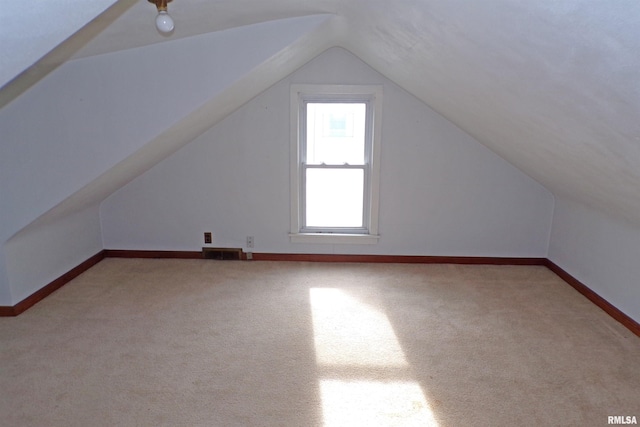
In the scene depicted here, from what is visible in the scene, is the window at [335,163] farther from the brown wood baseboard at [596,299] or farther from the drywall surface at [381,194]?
the brown wood baseboard at [596,299]

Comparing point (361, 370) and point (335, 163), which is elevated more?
point (335, 163)

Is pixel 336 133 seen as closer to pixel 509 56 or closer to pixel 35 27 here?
pixel 509 56

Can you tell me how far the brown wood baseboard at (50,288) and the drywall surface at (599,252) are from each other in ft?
13.4

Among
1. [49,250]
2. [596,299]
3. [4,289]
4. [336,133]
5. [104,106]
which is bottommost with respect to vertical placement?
[596,299]

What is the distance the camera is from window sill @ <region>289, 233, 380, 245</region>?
13.9ft

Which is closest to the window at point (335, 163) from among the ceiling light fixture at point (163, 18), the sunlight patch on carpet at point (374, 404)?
the sunlight patch on carpet at point (374, 404)

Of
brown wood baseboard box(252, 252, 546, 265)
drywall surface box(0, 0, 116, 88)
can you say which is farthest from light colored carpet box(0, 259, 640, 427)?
drywall surface box(0, 0, 116, 88)

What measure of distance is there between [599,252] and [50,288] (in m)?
4.10

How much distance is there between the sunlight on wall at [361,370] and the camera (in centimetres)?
223

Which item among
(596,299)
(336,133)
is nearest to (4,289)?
(336,133)

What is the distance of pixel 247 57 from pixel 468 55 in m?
1.33

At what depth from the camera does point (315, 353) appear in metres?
2.76

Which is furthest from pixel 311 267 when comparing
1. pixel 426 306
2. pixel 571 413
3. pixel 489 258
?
pixel 571 413

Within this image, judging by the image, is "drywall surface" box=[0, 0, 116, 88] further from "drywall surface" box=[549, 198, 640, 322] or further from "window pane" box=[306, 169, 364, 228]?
"drywall surface" box=[549, 198, 640, 322]
